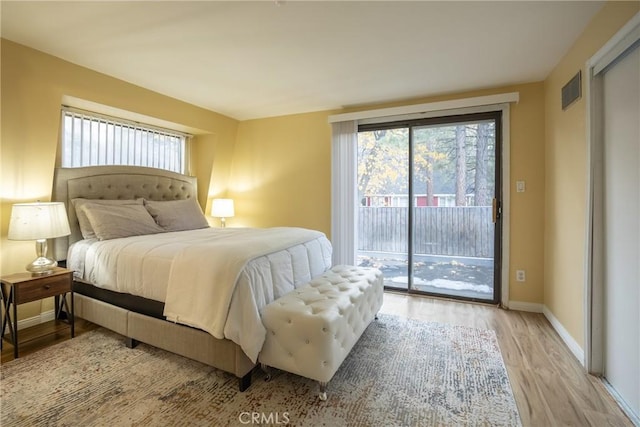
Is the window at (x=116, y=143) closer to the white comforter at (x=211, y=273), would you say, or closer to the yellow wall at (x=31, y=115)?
the yellow wall at (x=31, y=115)

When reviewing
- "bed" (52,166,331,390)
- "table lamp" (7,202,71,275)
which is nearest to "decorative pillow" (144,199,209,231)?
"bed" (52,166,331,390)

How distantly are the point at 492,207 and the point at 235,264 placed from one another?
2.90 metres

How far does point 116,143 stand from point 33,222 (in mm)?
1524

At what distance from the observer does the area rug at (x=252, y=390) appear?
5.18 feet

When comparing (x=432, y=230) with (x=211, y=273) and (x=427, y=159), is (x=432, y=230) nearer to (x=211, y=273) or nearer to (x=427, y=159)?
(x=427, y=159)

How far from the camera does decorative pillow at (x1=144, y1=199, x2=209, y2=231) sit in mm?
3309

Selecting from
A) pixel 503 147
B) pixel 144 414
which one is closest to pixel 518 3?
pixel 503 147

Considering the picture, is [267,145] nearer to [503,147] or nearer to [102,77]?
[102,77]

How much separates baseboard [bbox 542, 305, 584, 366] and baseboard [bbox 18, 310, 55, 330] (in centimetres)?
443

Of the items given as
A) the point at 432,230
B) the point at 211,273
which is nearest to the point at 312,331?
the point at 211,273

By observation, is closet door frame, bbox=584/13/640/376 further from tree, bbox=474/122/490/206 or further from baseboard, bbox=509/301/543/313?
tree, bbox=474/122/490/206

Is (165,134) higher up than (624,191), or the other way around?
(165,134)

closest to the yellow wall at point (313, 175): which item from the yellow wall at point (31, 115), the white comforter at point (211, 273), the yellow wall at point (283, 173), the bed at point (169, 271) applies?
the yellow wall at point (283, 173)

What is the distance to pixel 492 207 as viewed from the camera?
3316mm
